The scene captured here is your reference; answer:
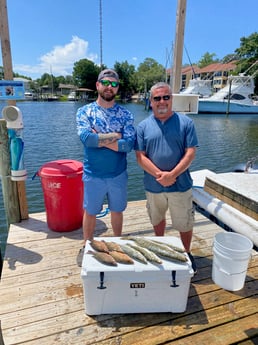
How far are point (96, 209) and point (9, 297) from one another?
3.03ft

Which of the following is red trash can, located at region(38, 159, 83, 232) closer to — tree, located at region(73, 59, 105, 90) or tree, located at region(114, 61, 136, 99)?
tree, located at region(114, 61, 136, 99)

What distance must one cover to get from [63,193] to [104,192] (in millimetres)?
688

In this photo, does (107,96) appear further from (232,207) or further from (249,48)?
(249,48)

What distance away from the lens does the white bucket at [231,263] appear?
6.39 feet

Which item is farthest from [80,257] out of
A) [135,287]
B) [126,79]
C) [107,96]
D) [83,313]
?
[126,79]

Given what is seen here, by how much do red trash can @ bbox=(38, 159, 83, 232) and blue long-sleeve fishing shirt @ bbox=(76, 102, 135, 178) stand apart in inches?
22.3

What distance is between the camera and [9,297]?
6.44 feet

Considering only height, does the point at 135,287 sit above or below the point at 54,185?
below

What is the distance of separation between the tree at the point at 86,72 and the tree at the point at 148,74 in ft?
38.1

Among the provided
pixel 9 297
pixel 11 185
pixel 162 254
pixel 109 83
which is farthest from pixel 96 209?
pixel 11 185

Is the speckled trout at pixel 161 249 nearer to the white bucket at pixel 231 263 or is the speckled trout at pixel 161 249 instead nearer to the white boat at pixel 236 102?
the white bucket at pixel 231 263

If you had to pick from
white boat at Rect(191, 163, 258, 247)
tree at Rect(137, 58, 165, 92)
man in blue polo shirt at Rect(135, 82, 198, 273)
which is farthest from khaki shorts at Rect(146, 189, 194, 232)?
tree at Rect(137, 58, 165, 92)

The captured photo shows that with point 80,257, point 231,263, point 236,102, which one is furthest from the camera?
point 236,102

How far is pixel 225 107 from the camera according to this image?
28.3 metres
